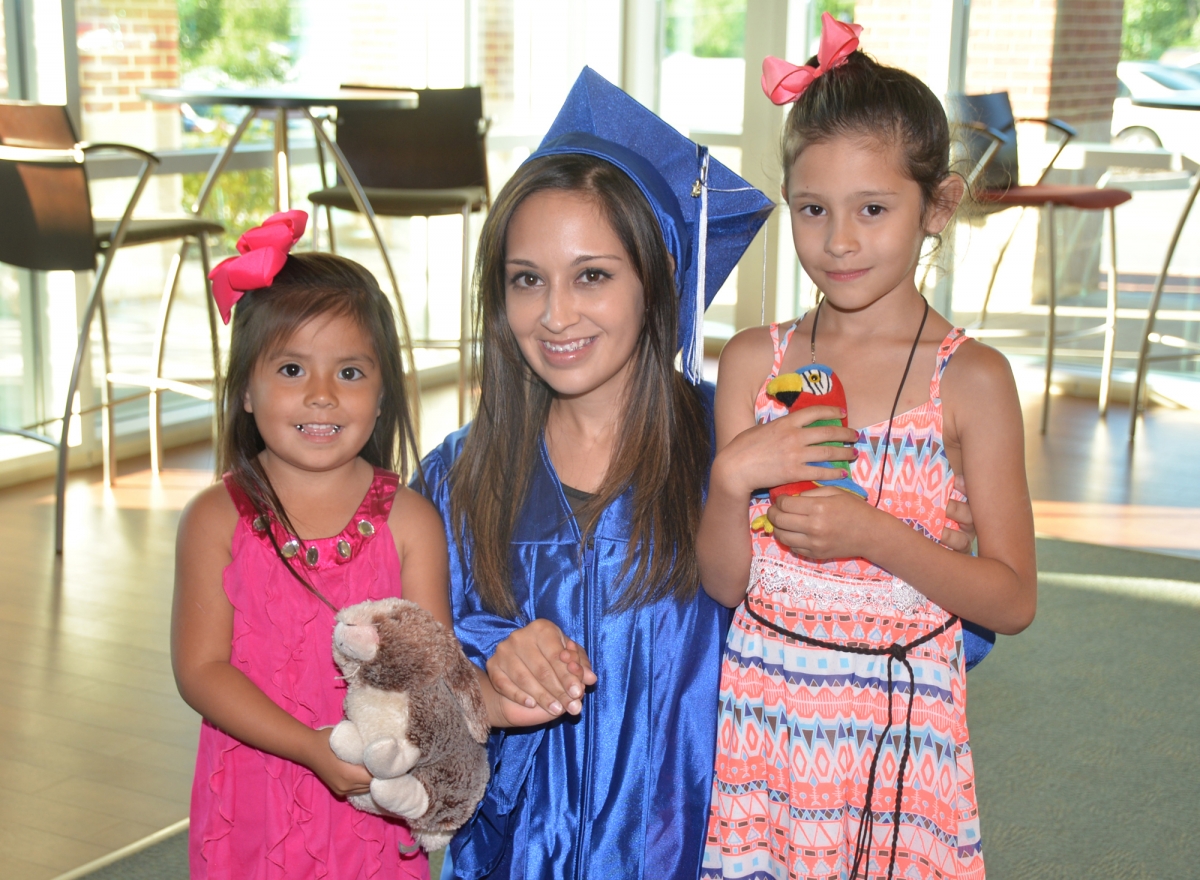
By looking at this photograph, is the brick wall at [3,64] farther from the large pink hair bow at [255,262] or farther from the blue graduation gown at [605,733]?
the blue graduation gown at [605,733]

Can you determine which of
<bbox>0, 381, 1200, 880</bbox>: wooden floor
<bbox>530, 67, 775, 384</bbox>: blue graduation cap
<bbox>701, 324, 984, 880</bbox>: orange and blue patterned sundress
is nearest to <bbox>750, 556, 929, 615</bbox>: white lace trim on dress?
<bbox>701, 324, 984, 880</bbox>: orange and blue patterned sundress

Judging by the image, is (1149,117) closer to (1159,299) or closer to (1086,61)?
(1086,61)

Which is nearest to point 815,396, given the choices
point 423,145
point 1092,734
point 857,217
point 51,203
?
point 857,217

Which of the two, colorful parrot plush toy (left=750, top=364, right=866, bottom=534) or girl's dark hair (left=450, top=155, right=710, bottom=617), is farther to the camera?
girl's dark hair (left=450, top=155, right=710, bottom=617)

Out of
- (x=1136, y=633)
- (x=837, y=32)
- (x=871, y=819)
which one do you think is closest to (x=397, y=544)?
(x=871, y=819)

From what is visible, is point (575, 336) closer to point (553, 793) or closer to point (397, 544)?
point (397, 544)

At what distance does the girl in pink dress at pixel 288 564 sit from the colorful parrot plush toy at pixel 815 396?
472 millimetres

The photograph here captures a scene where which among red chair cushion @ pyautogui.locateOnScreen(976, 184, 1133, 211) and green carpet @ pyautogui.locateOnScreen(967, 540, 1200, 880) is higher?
red chair cushion @ pyautogui.locateOnScreen(976, 184, 1133, 211)

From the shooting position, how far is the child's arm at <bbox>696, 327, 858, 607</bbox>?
1.20m

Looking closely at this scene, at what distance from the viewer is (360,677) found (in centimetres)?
118

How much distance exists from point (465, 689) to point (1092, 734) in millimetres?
1772

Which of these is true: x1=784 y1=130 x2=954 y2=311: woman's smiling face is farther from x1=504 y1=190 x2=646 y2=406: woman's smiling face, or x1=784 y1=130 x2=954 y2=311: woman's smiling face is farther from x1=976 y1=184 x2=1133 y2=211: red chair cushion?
x1=976 y1=184 x2=1133 y2=211: red chair cushion

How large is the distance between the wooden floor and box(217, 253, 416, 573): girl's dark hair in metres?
0.97

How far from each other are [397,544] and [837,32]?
0.76m
